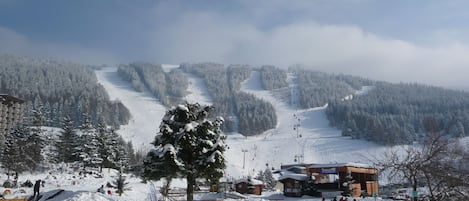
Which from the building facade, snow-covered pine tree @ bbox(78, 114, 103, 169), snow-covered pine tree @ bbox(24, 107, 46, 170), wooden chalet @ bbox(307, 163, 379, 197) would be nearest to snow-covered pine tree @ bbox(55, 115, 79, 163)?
snow-covered pine tree @ bbox(24, 107, 46, 170)

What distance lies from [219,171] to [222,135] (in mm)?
2243

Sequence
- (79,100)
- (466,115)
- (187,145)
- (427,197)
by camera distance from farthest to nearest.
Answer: (79,100) → (466,115) → (187,145) → (427,197)

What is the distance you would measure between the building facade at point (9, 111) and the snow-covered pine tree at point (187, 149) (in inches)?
3871

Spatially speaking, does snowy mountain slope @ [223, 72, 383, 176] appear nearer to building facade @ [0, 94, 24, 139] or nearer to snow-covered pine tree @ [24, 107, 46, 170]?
building facade @ [0, 94, 24, 139]

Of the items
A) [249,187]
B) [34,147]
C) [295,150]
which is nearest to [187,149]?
[249,187]

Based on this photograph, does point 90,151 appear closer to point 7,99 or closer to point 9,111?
point 7,99

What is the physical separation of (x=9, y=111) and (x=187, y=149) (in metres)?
106

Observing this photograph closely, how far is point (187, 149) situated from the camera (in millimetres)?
28422

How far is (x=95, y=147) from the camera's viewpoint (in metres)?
68.6

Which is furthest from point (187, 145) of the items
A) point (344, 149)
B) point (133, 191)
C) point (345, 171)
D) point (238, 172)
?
point (344, 149)

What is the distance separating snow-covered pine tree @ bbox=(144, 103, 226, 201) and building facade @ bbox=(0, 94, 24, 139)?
98.3 meters

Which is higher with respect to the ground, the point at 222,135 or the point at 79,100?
the point at 79,100

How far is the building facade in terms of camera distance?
116m

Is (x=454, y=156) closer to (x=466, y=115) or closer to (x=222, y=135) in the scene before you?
(x=222, y=135)
